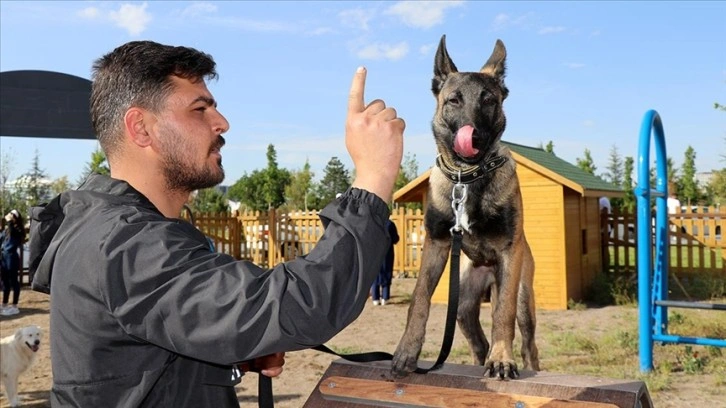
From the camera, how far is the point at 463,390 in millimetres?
2109

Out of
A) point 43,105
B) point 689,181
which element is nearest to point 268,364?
point 43,105

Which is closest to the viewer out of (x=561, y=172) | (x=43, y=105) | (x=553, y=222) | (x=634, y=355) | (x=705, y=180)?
(x=634, y=355)

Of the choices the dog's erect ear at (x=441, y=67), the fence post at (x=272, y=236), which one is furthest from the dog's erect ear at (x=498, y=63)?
the fence post at (x=272, y=236)

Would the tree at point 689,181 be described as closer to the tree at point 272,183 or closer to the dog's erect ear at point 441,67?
the tree at point 272,183

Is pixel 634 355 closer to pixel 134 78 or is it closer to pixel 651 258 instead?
pixel 651 258

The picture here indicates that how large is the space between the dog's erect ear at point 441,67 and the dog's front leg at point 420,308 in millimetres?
643

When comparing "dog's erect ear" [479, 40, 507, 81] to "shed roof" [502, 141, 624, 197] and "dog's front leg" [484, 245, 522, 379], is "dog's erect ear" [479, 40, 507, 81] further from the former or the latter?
"shed roof" [502, 141, 624, 197]

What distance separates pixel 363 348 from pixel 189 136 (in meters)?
9.31

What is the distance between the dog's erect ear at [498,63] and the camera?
8.21 ft

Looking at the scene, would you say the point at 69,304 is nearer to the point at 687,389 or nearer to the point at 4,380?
the point at 4,380

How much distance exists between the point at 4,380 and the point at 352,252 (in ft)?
25.9

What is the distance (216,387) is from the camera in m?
1.94

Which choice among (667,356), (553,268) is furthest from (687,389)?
(553,268)

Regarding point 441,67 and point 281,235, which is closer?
point 441,67
